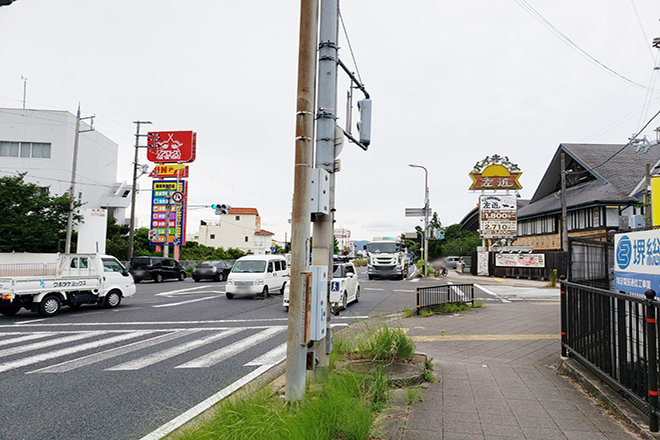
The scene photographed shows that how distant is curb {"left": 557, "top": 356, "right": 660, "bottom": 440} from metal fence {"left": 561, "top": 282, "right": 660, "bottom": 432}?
9 cm

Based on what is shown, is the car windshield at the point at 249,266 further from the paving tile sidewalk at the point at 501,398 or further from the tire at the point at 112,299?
the paving tile sidewalk at the point at 501,398

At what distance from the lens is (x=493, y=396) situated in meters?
5.47

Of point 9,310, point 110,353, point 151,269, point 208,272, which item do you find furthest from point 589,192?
point 9,310

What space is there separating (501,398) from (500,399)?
0.15ft

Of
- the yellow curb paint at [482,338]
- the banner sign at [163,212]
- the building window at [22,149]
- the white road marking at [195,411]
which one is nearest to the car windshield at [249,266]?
the yellow curb paint at [482,338]

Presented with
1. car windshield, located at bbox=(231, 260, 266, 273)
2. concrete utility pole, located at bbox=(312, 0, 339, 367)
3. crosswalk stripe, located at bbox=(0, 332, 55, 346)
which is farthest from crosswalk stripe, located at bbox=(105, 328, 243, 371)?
car windshield, located at bbox=(231, 260, 266, 273)

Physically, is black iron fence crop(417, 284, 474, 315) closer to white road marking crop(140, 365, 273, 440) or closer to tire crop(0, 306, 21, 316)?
white road marking crop(140, 365, 273, 440)

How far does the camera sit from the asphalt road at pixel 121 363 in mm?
5340

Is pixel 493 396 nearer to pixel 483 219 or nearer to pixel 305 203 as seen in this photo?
pixel 305 203

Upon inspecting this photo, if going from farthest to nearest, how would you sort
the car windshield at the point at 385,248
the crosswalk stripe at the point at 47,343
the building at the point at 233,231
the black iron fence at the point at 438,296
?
the building at the point at 233,231
the car windshield at the point at 385,248
the black iron fence at the point at 438,296
the crosswalk stripe at the point at 47,343

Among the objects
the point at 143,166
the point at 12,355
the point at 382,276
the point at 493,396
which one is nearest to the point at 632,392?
the point at 493,396

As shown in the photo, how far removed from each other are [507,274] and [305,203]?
35.9 m

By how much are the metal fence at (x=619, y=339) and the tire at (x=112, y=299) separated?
14.6 meters

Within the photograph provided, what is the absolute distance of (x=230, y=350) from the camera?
9297 mm
